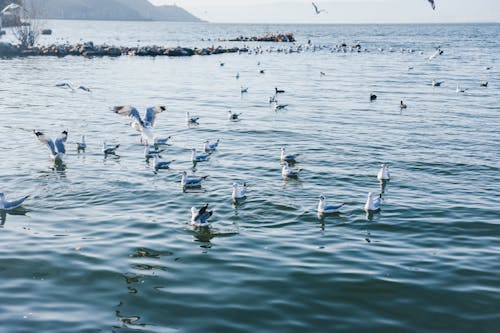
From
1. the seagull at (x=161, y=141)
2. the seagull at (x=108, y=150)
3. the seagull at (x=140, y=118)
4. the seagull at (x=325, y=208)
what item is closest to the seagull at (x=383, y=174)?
the seagull at (x=325, y=208)

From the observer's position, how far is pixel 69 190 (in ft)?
67.6

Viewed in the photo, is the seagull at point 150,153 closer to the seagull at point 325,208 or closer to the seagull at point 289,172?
the seagull at point 289,172

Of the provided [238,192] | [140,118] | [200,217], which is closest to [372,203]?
[238,192]

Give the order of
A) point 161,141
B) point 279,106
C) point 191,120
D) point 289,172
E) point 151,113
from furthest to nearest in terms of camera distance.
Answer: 1. point 279,106
2. point 191,120
3. point 161,141
4. point 151,113
5. point 289,172

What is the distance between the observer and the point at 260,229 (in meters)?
17.1

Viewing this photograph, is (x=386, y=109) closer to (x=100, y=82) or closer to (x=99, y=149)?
(x=99, y=149)

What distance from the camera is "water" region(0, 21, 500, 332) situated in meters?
12.2

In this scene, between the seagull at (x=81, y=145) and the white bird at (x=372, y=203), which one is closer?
the white bird at (x=372, y=203)

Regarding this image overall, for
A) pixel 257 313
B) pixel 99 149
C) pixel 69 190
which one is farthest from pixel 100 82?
pixel 257 313

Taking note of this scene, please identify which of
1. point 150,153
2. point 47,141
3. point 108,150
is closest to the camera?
point 47,141

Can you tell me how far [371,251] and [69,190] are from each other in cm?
1187

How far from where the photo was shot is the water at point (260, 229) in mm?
12180

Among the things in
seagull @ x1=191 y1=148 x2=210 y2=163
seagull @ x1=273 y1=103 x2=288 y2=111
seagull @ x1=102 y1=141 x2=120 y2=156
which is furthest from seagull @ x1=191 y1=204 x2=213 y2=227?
seagull @ x1=273 y1=103 x2=288 y2=111

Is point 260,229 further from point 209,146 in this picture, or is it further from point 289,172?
point 209,146
